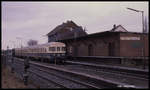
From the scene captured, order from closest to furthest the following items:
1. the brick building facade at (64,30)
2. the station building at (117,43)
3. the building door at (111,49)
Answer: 1. the station building at (117,43)
2. the building door at (111,49)
3. the brick building facade at (64,30)

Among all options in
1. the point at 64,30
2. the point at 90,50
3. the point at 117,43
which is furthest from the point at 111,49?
the point at 64,30

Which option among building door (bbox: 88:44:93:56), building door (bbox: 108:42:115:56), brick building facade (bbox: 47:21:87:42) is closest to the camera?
building door (bbox: 108:42:115:56)

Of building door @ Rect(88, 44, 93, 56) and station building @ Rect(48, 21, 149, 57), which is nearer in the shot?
station building @ Rect(48, 21, 149, 57)

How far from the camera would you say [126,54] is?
34219mm

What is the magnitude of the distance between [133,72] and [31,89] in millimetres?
10949

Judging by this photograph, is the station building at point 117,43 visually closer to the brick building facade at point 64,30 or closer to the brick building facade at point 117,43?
the brick building facade at point 117,43

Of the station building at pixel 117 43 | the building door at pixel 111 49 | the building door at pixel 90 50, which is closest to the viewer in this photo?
the station building at pixel 117 43

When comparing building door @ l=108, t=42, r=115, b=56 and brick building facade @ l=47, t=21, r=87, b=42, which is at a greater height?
brick building facade @ l=47, t=21, r=87, b=42

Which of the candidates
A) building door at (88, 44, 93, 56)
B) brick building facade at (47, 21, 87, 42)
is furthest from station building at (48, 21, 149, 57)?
brick building facade at (47, 21, 87, 42)

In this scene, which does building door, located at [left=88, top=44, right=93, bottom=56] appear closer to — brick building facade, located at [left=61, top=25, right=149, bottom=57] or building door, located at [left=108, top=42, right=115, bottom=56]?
brick building facade, located at [left=61, top=25, right=149, bottom=57]

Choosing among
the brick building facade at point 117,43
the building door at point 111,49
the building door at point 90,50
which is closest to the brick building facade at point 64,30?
the building door at point 90,50

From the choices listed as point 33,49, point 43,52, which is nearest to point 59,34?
point 33,49

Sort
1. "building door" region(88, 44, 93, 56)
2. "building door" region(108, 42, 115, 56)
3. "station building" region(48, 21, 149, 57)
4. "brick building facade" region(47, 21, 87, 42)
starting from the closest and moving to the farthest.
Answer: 1. "station building" region(48, 21, 149, 57)
2. "building door" region(108, 42, 115, 56)
3. "building door" region(88, 44, 93, 56)
4. "brick building facade" region(47, 21, 87, 42)

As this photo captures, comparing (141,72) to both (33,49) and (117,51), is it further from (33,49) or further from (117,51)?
(33,49)
